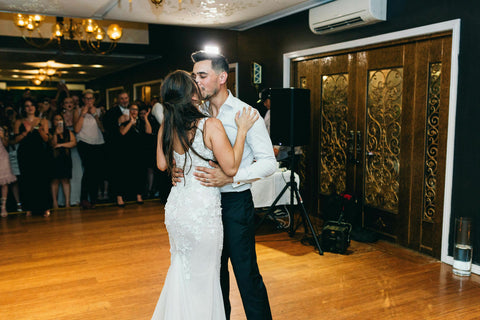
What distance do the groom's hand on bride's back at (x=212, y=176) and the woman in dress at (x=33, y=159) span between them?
4352 mm

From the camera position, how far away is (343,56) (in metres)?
5.02

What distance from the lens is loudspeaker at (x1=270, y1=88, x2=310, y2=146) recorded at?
4.42 m

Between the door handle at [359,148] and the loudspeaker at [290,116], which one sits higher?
the loudspeaker at [290,116]

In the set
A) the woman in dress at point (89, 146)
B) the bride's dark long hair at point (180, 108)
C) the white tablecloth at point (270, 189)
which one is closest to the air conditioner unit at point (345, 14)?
the white tablecloth at point (270, 189)

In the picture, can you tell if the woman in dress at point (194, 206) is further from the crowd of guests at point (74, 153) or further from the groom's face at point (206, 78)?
the crowd of guests at point (74, 153)

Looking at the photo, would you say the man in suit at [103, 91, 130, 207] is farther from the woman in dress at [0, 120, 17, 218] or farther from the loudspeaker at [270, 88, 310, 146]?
the loudspeaker at [270, 88, 310, 146]

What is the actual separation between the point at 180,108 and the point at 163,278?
2.04 m

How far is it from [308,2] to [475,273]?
336 centimetres

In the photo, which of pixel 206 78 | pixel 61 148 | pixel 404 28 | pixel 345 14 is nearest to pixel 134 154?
pixel 61 148

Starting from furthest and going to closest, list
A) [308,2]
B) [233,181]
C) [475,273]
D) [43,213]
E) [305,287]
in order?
1. [43,213]
2. [308,2]
3. [475,273]
4. [305,287]
5. [233,181]

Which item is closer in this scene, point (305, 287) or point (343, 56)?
point (305, 287)

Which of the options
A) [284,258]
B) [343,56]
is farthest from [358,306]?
[343,56]

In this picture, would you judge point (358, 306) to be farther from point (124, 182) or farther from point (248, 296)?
point (124, 182)

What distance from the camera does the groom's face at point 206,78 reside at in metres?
2.15
